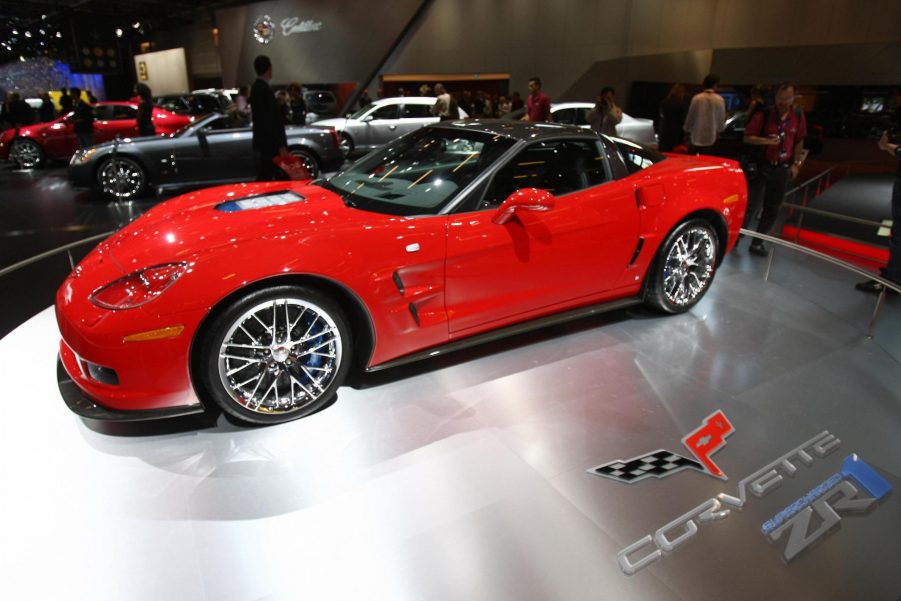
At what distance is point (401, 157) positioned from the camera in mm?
3230

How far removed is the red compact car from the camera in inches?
360

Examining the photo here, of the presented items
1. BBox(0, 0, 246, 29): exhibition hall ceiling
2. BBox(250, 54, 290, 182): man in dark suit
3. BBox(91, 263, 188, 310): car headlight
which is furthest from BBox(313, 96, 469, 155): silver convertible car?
BBox(0, 0, 246, 29): exhibition hall ceiling

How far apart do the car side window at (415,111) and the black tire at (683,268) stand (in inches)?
296

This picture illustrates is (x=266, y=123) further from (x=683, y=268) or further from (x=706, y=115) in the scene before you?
(x=706, y=115)

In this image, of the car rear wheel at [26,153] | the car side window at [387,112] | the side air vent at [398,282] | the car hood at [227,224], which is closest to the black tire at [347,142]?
the car side window at [387,112]

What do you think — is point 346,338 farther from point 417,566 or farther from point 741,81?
point 741,81

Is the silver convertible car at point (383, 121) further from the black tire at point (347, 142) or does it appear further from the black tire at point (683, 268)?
the black tire at point (683, 268)

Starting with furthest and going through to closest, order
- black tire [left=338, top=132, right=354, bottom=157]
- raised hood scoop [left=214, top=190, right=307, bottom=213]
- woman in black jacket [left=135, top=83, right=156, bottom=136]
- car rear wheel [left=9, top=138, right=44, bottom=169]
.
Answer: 1. black tire [left=338, top=132, right=354, bottom=157]
2. car rear wheel [left=9, top=138, right=44, bottom=169]
3. woman in black jacket [left=135, top=83, right=156, bottom=136]
4. raised hood scoop [left=214, top=190, right=307, bottom=213]

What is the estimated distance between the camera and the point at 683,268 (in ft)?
12.0

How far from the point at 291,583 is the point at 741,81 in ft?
35.9

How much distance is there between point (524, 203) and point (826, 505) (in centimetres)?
174

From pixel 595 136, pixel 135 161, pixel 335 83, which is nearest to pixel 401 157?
pixel 595 136

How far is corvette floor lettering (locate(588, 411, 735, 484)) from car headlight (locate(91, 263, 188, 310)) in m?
1.86

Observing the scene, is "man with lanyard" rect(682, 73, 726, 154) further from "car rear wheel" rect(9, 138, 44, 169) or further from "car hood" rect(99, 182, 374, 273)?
"car rear wheel" rect(9, 138, 44, 169)
